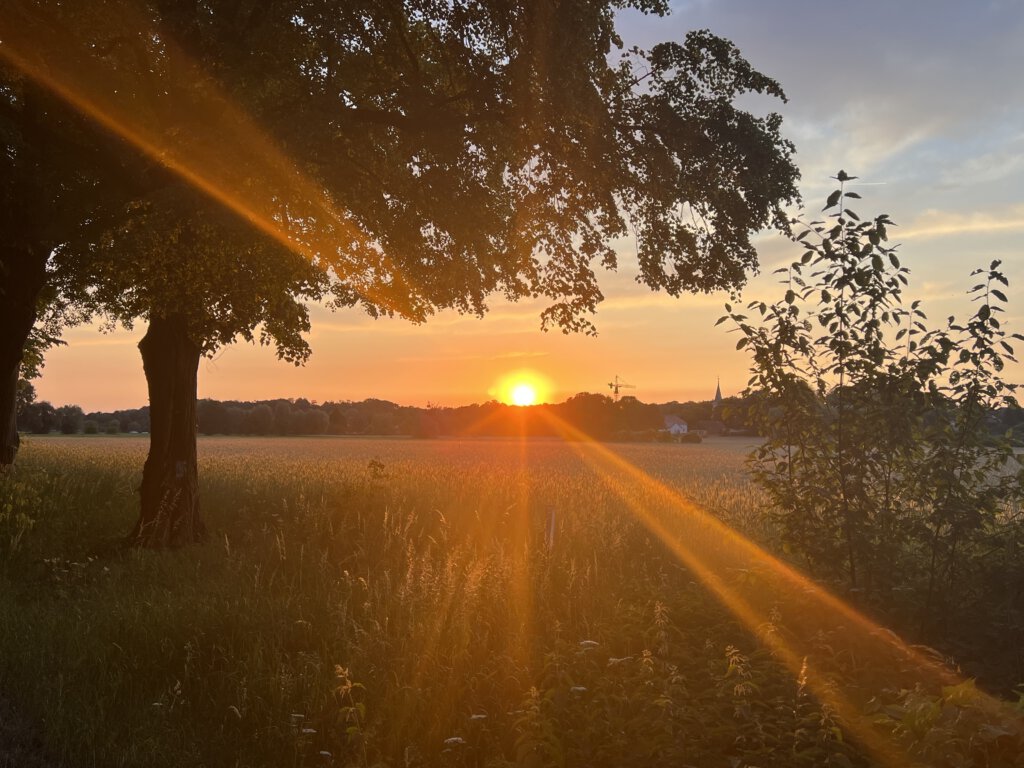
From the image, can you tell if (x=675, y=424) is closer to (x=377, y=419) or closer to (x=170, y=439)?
(x=377, y=419)

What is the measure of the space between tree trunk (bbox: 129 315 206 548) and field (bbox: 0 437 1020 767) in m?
1.08

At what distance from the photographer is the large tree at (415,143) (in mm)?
9852

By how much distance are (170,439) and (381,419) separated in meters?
91.3

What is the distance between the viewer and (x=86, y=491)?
15961mm

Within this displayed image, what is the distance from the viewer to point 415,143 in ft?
40.7

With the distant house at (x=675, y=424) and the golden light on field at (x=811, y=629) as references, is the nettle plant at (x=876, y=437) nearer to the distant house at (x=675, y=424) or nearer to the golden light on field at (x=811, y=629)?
the golden light on field at (x=811, y=629)

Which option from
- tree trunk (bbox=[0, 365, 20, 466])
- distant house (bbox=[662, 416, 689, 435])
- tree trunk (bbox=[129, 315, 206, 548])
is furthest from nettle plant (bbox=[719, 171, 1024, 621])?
distant house (bbox=[662, 416, 689, 435])

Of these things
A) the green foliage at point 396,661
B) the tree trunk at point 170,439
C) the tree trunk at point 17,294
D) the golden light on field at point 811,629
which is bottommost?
the green foliage at point 396,661

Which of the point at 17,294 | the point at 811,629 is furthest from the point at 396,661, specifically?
Result: the point at 17,294

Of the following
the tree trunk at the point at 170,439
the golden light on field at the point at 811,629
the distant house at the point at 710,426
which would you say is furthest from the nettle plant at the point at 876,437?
the distant house at the point at 710,426

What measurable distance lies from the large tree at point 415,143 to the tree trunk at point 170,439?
63 millimetres

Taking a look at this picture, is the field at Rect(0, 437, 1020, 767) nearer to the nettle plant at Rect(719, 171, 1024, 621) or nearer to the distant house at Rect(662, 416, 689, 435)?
the nettle plant at Rect(719, 171, 1024, 621)

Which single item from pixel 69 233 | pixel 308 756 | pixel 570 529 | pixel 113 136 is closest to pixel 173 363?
pixel 69 233

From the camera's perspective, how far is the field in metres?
5.19
